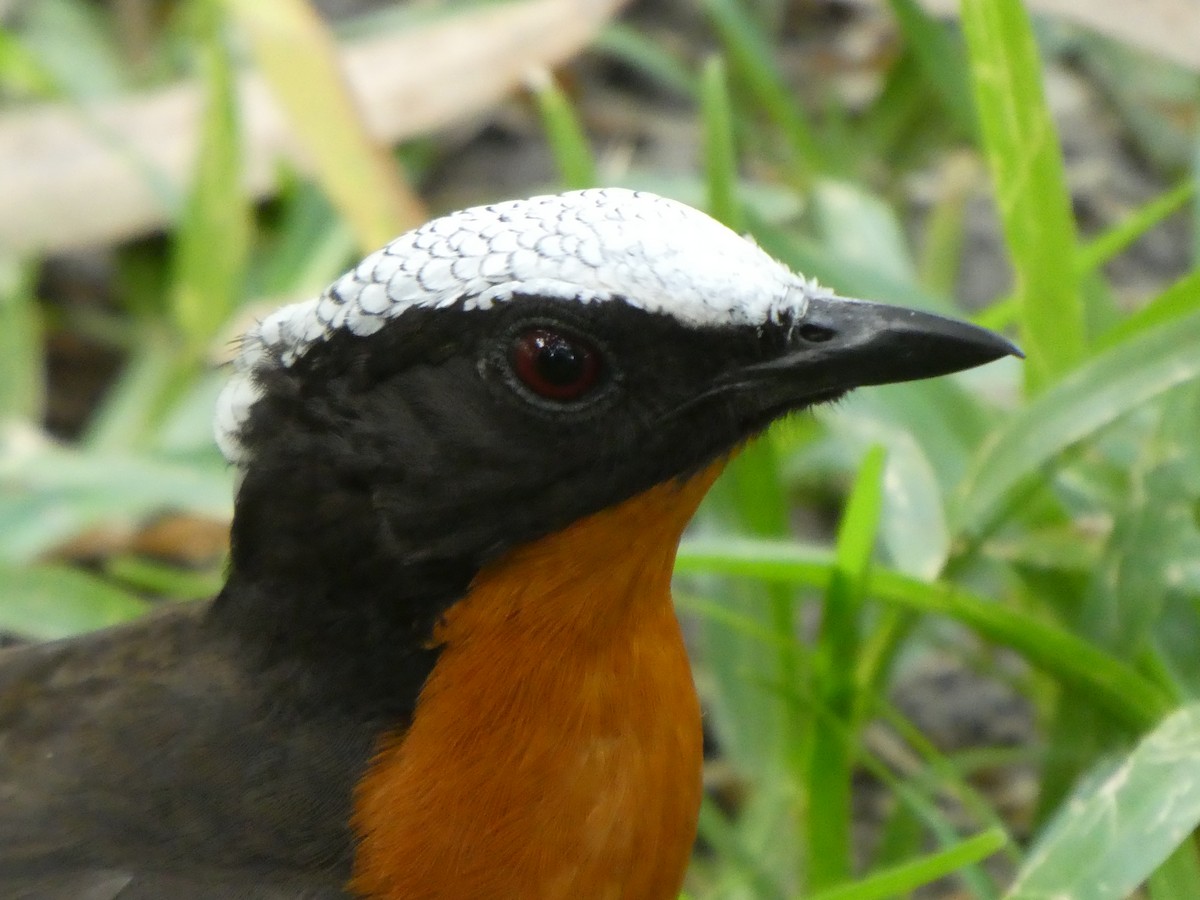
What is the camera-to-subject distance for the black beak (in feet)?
6.01

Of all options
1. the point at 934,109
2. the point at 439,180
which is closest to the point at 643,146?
the point at 439,180

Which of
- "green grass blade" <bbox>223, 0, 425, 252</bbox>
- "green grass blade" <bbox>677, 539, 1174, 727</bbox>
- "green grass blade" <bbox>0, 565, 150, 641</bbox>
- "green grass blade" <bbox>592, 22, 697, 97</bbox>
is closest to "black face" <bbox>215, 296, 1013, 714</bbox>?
"green grass blade" <bbox>677, 539, 1174, 727</bbox>

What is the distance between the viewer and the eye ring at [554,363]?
5.74 feet

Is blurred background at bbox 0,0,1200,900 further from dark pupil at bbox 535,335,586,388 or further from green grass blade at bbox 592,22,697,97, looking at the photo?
dark pupil at bbox 535,335,586,388

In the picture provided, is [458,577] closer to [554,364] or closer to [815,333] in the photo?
[554,364]

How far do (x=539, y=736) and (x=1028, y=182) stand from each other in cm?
112

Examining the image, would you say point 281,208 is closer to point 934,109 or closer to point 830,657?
point 934,109

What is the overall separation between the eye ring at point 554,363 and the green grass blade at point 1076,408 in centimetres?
82

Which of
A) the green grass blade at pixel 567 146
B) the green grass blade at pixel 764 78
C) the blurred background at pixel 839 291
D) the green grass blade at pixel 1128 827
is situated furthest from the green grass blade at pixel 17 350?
the green grass blade at pixel 1128 827

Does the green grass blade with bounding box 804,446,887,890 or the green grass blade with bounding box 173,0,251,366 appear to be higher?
the green grass blade with bounding box 173,0,251,366

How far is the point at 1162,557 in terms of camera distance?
232cm

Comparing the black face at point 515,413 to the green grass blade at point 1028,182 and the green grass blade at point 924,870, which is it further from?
the green grass blade at point 1028,182

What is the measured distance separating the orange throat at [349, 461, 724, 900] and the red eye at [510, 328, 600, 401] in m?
0.16

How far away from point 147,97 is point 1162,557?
303 centimetres
